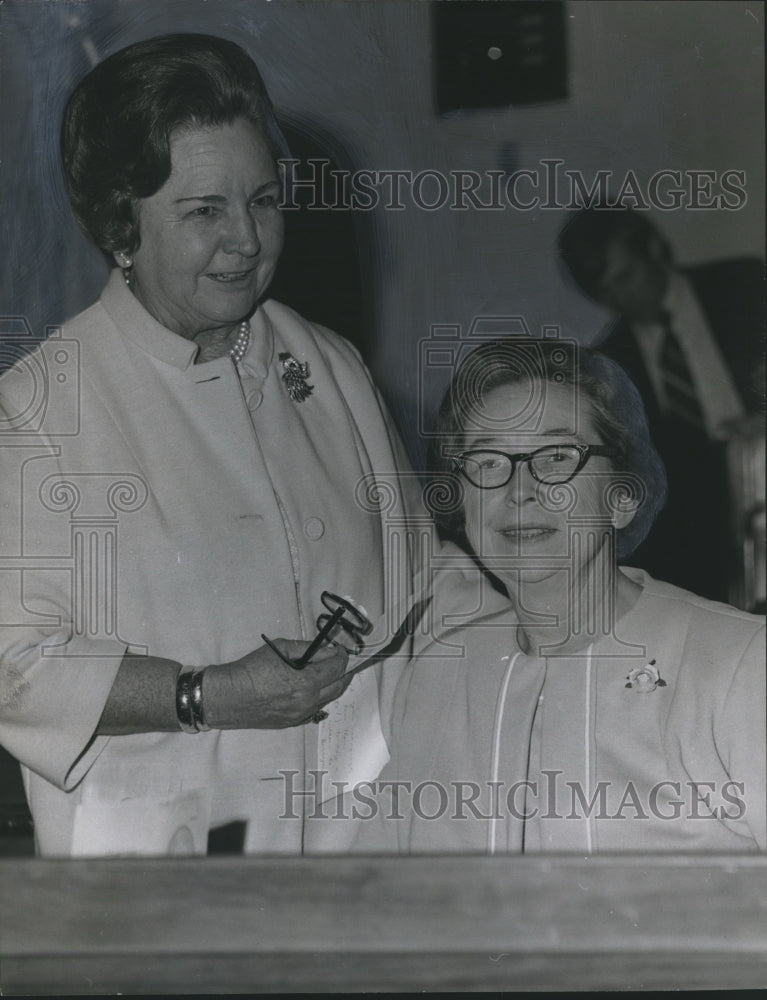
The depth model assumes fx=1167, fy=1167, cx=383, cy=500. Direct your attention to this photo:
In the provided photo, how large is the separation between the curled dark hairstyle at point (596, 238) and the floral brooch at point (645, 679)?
25.2 inches

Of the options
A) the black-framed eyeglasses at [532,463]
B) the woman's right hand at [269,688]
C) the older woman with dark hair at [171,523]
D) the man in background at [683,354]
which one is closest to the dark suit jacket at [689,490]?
the man in background at [683,354]

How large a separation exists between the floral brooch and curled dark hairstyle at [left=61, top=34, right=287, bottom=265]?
106 cm

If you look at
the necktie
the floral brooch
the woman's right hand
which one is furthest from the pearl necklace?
the floral brooch

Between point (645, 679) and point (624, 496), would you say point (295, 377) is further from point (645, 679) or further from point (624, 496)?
point (645, 679)

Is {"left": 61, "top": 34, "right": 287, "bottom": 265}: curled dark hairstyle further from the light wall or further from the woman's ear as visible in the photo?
the woman's ear

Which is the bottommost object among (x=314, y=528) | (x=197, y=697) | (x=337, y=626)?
(x=197, y=697)

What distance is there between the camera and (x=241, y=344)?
2.01 meters

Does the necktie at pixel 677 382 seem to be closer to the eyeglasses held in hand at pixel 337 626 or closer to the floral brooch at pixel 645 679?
the floral brooch at pixel 645 679

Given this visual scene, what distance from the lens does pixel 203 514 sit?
196cm

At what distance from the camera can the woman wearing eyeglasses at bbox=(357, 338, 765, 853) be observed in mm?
1972

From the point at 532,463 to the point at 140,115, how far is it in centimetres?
88

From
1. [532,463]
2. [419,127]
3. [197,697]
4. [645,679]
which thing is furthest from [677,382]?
[197,697]

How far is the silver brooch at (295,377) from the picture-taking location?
6.64ft

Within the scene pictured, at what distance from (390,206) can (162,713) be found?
0.94 m
